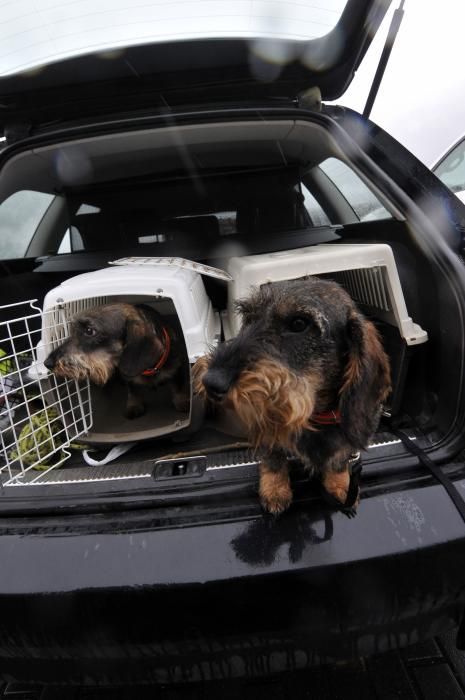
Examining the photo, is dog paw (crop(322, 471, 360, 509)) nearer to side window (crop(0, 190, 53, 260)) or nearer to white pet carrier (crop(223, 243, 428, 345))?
white pet carrier (crop(223, 243, 428, 345))

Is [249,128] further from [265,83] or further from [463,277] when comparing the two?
[463,277]

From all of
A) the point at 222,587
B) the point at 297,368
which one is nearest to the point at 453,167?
the point at 297,368

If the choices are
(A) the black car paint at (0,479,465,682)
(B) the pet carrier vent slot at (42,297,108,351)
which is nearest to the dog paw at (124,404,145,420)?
(B) the pet carrier vent slot at (42,297,108,351)

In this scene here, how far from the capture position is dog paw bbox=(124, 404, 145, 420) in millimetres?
2959

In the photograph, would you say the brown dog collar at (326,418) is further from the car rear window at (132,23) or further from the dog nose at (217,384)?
the car rear window at (132,23)

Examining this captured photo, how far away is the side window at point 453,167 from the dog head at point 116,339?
16.9 feet

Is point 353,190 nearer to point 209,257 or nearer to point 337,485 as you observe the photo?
point 209,257

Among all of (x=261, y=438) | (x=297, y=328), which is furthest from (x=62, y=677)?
(x=297, y=328)

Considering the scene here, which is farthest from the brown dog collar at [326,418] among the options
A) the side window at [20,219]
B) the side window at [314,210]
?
A: the side window at [20,219]

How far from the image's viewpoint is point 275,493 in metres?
1.55

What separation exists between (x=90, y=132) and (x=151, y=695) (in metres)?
3.06

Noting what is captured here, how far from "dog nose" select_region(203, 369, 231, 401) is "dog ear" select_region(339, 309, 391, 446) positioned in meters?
0.49

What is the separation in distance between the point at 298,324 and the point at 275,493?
0.63 metres

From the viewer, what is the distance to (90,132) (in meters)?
2.74
